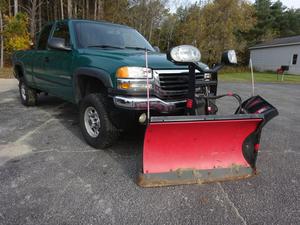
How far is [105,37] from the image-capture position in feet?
15.6

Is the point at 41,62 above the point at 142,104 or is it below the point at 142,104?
above

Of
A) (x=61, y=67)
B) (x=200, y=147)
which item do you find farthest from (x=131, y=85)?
(x=61, y=67)

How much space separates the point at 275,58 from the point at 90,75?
1389 inches

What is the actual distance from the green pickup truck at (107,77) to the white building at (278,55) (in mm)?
30363

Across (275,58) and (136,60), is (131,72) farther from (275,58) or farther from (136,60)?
(275,58)

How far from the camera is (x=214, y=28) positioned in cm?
3083

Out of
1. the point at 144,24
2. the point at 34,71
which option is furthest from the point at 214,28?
the point at 34,71

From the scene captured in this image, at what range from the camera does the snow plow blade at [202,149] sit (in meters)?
2.94

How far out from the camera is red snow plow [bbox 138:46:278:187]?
294 centimetres

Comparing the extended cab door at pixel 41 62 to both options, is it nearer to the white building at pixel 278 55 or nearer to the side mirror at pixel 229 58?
the side mirror at pixel 229 58

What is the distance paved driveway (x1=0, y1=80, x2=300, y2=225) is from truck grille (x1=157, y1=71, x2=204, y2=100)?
39.3 inches

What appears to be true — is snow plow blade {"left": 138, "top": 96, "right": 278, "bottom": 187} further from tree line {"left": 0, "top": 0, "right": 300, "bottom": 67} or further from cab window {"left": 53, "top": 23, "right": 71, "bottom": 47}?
tree line {"left": 0, "top": 0, "right": 300, "bottom": 67}

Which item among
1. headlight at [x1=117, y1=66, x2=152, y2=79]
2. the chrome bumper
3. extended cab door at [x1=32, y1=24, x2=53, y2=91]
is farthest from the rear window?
the chrome bumper

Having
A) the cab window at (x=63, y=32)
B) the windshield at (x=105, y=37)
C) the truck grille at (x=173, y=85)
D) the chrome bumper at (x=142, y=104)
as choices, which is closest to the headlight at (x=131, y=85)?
the chrome bumper at (x=142, y=104)
